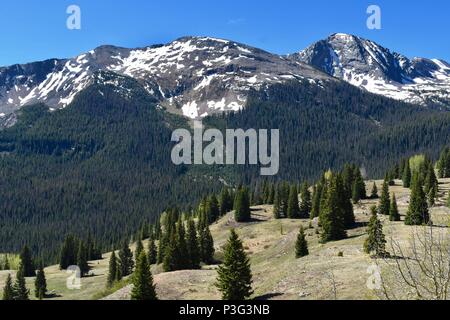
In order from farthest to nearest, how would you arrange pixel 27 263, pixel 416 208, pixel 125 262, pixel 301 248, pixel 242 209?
pixel 27 263, pixel 242 209, pixel 125 262, pixel 416 208, pixel 301 248

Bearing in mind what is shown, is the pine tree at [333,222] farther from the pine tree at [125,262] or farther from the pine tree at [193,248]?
the pine tree at [125,262]

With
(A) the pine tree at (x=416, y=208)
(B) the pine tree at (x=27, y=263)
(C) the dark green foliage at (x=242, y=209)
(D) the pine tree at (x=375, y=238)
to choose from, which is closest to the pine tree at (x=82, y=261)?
(B) the pine tree at (x=27, y=263)

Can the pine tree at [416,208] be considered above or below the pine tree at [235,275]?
above

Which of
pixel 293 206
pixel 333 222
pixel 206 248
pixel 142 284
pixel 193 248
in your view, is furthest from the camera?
pixel 293 206

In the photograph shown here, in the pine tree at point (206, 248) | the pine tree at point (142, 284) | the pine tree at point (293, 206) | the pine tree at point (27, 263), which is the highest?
the pine tree at point (293, 206)

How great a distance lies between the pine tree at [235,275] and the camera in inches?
1882

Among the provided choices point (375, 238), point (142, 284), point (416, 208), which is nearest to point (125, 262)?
point (142, 284)

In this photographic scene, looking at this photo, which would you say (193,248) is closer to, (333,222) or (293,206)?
(333,222)

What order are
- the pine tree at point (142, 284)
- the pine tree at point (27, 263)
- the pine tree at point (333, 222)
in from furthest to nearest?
1. the pine tree at point (27, 263)
2. the pine tree at point (333, 222)
3. the pine tree at point (142, 284)

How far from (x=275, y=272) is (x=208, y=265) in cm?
3155

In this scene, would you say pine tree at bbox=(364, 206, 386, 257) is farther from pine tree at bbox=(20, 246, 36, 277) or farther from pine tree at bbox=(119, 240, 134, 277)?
pine tree at bbox=(20, 246, 36, 277)

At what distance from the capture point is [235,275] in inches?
1893

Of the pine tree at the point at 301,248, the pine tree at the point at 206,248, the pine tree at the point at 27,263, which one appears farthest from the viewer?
the pine tree at the point at 27,263

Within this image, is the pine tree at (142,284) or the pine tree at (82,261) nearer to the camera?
the pine tree at (142,284)
